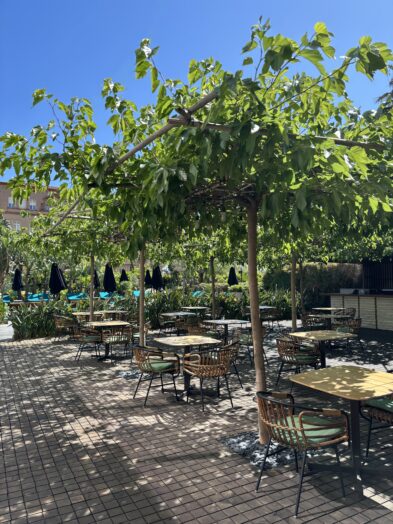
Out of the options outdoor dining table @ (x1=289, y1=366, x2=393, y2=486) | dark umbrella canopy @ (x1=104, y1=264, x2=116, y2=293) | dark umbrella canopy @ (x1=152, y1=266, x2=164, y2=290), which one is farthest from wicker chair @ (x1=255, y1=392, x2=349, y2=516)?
dark umbrella canopy @ (x1=152, y1=266, x2=164, y2=290)

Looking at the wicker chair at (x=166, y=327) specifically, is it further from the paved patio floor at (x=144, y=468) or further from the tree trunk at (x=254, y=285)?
the tree trunk at (x=254, y=285)

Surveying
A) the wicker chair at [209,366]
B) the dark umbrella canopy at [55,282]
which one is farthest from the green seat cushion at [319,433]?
the dark umbrella canopy at [55,282]

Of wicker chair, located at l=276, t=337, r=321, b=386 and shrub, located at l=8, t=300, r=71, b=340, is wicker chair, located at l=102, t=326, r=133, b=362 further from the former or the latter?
shrub, located at l=8, t=300, r=71, b=340

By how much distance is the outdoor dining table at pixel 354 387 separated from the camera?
363 cm

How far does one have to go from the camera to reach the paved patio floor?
3.23 meters

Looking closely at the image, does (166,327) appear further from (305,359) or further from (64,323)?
(305,359)

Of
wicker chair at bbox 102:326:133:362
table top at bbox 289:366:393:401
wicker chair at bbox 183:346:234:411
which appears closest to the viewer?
table top at bbox 289:366:393:401

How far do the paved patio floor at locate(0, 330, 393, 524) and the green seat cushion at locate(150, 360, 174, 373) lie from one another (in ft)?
1.57

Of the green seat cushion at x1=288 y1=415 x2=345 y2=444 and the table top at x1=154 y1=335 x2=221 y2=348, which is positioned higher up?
the table top at x1=154 y1=335 x2=221 y2=348

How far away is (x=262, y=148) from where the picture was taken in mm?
2910

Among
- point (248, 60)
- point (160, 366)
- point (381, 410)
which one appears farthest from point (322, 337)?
point (248, 60)

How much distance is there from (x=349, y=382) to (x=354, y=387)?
19cm

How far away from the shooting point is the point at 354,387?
3.84m

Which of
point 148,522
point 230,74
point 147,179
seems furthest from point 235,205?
point 148,522
